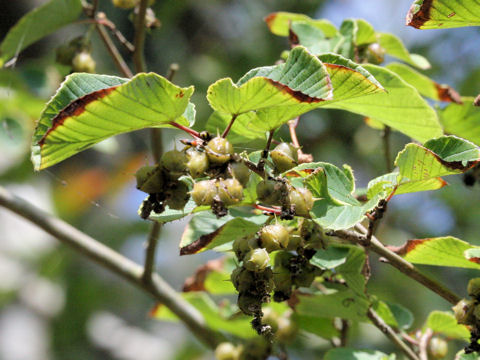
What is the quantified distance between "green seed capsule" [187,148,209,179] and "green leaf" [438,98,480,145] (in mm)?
762

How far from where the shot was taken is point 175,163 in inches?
33.2

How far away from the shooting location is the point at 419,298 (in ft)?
10.4

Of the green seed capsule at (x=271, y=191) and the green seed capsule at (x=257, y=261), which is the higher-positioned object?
the green seed capsule at (x=271, y=191)

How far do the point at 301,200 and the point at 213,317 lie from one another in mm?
940

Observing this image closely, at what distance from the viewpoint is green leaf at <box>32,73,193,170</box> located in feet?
2.58

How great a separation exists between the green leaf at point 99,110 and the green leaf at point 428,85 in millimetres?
697

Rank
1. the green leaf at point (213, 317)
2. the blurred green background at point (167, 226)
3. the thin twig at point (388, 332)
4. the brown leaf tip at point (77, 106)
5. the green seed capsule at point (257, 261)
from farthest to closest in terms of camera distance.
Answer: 1. the blurred green background at point (167, 226)
2. the green leaf at point (213, 317)
3. the thin twig at point (388, 332)
4. the green seed capsule at point (257, 261)
5. the brown leaf tip at point (77, 106)

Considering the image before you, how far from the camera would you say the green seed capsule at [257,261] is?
884mm

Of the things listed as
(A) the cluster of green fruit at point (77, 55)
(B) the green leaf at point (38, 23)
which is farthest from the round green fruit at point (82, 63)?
(B) the green leaf at point (38, 23)

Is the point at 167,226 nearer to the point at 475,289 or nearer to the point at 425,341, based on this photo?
the point at 425,341

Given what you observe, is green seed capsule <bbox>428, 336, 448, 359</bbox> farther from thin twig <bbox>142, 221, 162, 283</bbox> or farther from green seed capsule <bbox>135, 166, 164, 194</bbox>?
green seed capsule <bbox>135, 166, 164, 194</bbox>

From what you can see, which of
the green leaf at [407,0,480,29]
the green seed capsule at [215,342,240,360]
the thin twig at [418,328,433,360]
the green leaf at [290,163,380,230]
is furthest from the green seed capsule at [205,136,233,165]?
the green seed capsule at [215,342,240,360]

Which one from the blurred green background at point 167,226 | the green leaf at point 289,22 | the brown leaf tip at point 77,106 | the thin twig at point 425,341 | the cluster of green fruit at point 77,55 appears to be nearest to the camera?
the brown leaf tip at point 77,106

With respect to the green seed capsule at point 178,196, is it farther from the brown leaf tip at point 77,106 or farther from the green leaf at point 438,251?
the green leaf at point 438,251
